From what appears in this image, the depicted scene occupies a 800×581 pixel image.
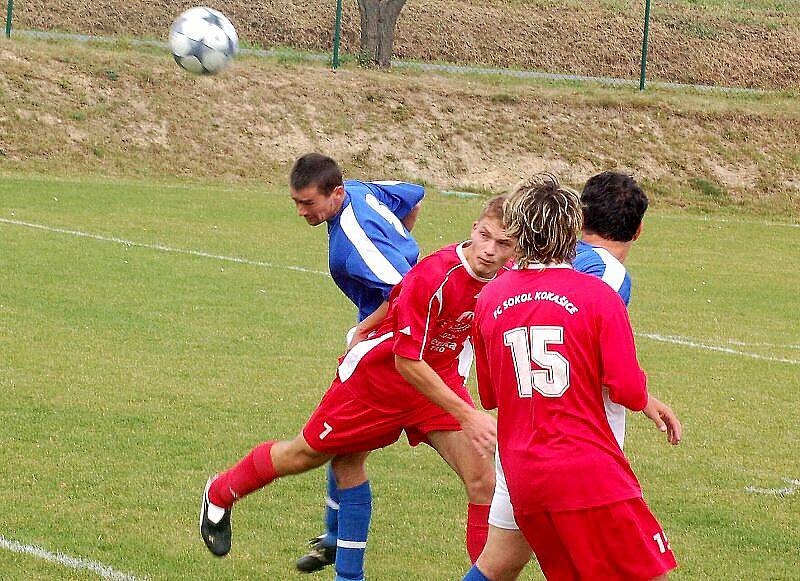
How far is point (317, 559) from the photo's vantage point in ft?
17.6

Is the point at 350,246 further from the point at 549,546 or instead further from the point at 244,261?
the point at 244,261

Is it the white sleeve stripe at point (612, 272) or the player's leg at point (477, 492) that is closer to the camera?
the white sleeve stripe at point (612, 272)

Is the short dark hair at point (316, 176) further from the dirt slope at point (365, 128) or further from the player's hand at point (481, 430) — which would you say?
the dirt slope at point (365, 128)

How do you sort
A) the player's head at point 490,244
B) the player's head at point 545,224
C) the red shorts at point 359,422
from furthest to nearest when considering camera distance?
the red shorts at point 359,422 → the player's head at point 490,244 → the player's head at point 545,224

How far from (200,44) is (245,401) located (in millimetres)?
5759

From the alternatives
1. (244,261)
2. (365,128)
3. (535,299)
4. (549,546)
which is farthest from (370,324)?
(365,128)

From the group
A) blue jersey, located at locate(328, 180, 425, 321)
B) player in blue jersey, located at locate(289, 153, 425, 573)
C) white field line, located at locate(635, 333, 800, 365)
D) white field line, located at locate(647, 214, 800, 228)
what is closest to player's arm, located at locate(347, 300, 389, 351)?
player in blue jersey, located at locate(289, 153, 425, 573)

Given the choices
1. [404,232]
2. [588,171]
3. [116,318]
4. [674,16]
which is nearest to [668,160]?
[588,171]

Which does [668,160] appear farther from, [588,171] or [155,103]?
[155,103]

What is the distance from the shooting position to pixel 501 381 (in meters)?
3.88

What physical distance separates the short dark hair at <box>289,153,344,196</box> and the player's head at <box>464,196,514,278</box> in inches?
33.6

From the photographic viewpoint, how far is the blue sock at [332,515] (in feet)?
17.8

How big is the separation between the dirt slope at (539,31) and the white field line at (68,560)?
25509mm

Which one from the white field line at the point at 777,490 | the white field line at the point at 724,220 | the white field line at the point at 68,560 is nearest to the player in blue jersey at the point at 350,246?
the white field line at the point at 68,560
